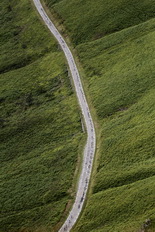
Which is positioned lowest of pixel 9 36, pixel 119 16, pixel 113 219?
pixel 113 219

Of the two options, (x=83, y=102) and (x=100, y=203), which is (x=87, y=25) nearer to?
(x=83, y=102)

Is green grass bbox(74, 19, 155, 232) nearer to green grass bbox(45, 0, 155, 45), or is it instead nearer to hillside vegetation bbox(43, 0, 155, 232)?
hillside vegetation bbox(43, 0, 155, 232)

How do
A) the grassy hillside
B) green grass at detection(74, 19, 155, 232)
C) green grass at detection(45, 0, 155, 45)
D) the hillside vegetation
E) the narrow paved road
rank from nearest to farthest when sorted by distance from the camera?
green grass at detection(74, 19, 155, 232) → the hillside vegetation → the narrow paved road → the grassy hillside → green grass at detection(45, 0, 155, 45)

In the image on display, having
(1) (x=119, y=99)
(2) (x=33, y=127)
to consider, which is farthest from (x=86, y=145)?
(2) (x=33, y=127)

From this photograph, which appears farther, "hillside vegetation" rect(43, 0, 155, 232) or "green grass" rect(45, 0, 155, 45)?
"green grass" rect(45, 0, 155, 45)

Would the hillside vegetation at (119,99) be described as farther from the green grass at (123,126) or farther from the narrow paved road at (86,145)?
the narrow paved road at (86,145)

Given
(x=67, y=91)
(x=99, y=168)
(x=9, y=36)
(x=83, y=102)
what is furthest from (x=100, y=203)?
(x=9, y=36)

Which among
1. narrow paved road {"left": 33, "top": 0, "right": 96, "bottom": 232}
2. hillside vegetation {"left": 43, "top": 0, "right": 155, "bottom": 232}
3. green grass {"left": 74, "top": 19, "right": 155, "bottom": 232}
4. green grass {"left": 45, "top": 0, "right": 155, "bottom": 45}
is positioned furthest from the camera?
green grass {"left": 45, "top": 0, "right": 155, "bottom": 45}

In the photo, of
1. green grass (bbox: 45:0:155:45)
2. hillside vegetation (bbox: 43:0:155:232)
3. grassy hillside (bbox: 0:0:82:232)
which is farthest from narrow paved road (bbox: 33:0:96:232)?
green grass (bbox: 45:0:155:45)

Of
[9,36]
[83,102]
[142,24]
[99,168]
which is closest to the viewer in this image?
[99,168]
